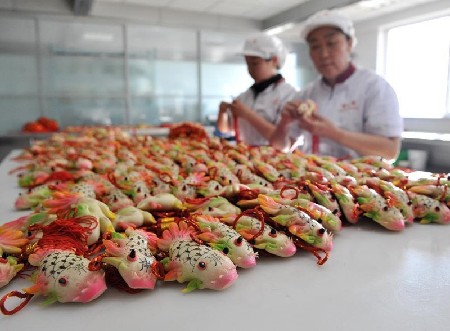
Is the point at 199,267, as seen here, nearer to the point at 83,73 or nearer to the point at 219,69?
the point at 83,73

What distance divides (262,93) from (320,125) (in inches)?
32.2

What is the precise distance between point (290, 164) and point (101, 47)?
167 inches

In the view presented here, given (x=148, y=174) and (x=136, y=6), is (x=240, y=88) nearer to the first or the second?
(x=136, y=6)

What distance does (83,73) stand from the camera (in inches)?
183

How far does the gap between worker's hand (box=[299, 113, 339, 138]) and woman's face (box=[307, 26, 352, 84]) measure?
11.2 inches

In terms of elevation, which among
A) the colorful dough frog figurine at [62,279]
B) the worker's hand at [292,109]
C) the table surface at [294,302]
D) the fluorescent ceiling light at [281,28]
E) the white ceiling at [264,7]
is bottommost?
the table surface at [294,302]

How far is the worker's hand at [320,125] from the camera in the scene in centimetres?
159

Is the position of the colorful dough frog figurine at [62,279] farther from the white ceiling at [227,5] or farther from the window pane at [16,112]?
the white ceiling at [227,5]

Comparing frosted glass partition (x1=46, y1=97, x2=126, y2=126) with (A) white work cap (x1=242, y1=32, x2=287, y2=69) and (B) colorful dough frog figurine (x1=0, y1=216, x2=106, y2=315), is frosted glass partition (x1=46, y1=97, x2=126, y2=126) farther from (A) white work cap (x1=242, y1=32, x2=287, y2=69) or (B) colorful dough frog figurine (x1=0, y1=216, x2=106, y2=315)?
(B) colorful dough frog figurine (x1=0, y1=216, x2=106, y2=315)

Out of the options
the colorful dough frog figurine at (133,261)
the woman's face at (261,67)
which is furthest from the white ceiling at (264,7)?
the colorful dough frog figurine at (133,261)

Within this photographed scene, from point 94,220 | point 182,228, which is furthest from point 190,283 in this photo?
point 94,220

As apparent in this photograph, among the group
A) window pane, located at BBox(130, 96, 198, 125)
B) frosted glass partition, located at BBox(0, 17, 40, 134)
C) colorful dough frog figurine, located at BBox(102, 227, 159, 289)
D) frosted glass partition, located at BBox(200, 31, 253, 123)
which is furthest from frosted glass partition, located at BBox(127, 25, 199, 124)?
colorful dough frog figurine, located at BBox(102, 227, 159, 289)

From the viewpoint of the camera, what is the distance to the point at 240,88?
554cm

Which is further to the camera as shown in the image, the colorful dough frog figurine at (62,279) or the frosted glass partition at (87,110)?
the frosted glass partition at (87,110)
